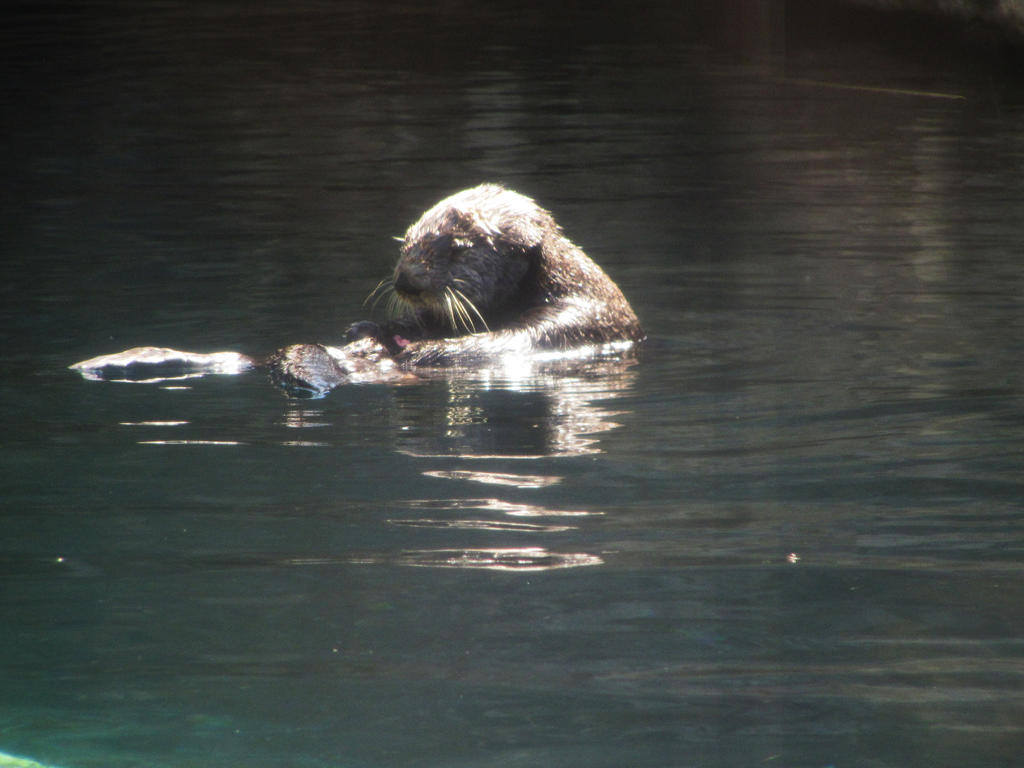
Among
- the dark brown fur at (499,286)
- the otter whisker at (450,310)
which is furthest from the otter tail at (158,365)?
the otter whisker at (450,310)

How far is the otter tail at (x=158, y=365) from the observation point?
5.85 metres

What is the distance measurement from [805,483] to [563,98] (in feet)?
37.6

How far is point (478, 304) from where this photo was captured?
661cm

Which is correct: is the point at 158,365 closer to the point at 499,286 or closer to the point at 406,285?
the point at 406,285

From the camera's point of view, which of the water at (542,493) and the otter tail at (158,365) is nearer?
the water at (542,493)

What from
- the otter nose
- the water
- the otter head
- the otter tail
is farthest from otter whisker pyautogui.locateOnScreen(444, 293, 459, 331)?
the otter tail

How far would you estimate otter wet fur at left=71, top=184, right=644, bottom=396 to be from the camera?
6.10 meters

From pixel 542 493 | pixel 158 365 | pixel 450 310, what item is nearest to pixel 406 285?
pixel 450 310

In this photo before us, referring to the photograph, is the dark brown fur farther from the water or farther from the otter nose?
the water

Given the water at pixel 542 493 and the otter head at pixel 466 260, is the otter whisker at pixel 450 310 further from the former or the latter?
the water at pixel 542 493

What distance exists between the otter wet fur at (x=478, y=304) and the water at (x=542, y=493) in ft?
0.67

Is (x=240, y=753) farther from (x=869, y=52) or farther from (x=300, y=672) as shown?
(x=869, y=52)

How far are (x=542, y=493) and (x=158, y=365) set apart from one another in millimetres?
2106

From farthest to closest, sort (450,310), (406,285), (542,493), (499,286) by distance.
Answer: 1. (499,286)
2. (406,285)
3. (450,310)
4. (542,493)
